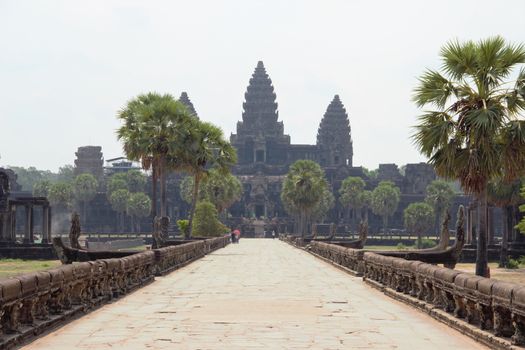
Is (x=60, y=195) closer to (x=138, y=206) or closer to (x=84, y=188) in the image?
(x=138, y=206)

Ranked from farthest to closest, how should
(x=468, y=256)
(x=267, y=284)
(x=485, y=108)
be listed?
(x=468, y=256)
(x=267, y=284)
(x=485, y=108)

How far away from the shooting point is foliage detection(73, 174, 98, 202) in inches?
6895

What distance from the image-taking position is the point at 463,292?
16031mm

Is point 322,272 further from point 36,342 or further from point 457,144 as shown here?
point 36,342

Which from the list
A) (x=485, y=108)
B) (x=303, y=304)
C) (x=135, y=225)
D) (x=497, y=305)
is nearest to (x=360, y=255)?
(x=485, y=108)

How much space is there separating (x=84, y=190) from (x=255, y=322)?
532 feet

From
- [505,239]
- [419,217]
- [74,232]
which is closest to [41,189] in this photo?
[419,217]

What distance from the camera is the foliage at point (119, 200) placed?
16638 cm

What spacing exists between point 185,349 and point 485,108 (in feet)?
45.1

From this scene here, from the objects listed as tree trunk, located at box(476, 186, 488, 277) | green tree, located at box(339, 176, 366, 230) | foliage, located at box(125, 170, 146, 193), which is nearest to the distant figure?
tree trunk, located at box(476, 186, 488, 277)

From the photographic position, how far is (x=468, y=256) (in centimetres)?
5266

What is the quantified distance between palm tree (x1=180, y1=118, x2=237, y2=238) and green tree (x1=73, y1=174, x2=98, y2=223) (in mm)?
111685

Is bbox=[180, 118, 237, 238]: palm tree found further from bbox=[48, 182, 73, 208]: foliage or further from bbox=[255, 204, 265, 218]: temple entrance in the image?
bbox=[255, 204, 265, 218]: temple entrance

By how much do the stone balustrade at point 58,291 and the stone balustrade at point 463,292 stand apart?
6.33 metres
